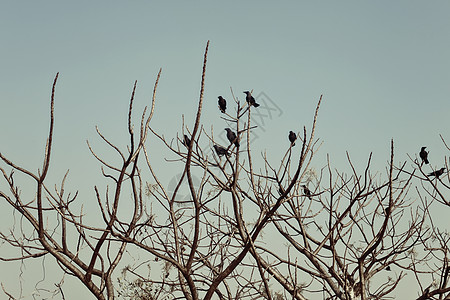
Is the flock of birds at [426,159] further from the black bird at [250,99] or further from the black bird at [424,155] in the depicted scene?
the black bird at [250,99]

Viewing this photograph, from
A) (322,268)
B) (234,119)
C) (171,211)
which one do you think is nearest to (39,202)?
(171,211)

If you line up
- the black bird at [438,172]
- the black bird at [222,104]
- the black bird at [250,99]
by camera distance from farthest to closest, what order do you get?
the black bird at [438,172] < the black bird at [222,104] < the black bird at [250,99]

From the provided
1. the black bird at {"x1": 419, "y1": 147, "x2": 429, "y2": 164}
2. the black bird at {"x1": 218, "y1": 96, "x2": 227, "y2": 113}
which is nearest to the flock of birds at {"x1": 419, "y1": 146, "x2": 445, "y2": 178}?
the black bird at {"x1": 419, "y1": 147, "x2": 429, "y2": 164}

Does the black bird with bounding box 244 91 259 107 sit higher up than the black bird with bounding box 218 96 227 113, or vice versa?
the black bird with bounding box 218 96 227 113

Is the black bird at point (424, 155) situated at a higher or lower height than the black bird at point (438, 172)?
higher

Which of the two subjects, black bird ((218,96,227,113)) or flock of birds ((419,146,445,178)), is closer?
black bird ((218,96,227,113))

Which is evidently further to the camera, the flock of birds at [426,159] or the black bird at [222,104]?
the flock of birds at [426,159]

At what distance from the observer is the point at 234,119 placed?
12.3 feet

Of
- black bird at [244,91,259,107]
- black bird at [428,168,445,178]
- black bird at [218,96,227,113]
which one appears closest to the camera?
black bird at [244,91,259,107]

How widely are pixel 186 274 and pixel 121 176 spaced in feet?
1.73

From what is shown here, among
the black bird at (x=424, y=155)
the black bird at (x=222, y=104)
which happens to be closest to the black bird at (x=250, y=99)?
the black bird at (x=222, y=104)

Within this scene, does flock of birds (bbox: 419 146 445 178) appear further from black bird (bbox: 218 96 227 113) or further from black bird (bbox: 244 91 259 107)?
black bird (bbox: 218 96 227 113)

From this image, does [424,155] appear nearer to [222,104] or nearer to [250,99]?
[222,104]

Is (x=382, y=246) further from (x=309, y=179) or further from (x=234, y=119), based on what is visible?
(x=234, y=119)
